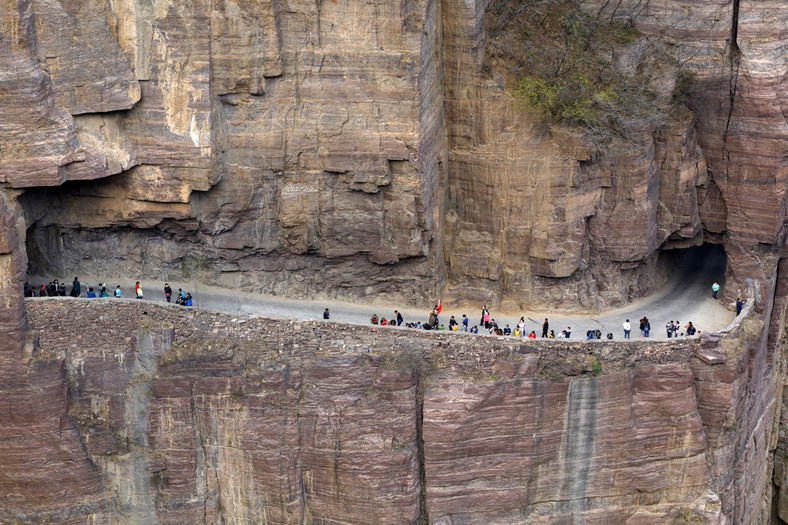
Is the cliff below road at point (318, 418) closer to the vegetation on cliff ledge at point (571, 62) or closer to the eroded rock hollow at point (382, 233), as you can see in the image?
the eroded rock hollow at point (382, 233)

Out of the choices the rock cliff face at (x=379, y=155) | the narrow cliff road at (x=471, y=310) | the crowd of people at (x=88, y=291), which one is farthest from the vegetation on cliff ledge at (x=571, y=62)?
the crowd of people at (x=88, y=291)

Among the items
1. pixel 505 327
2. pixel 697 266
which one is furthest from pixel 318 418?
pixel 697 266

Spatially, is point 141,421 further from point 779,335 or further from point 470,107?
point 779,335

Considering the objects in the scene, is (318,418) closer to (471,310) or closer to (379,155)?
(471,310)

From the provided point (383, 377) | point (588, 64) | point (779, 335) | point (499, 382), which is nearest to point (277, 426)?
point (383, 377)

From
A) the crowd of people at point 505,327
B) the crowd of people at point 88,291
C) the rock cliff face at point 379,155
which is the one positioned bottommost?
the crowd of people at point 505,327

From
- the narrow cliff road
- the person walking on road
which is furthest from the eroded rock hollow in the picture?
the person walking on road

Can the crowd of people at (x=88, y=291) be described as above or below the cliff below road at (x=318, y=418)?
above
